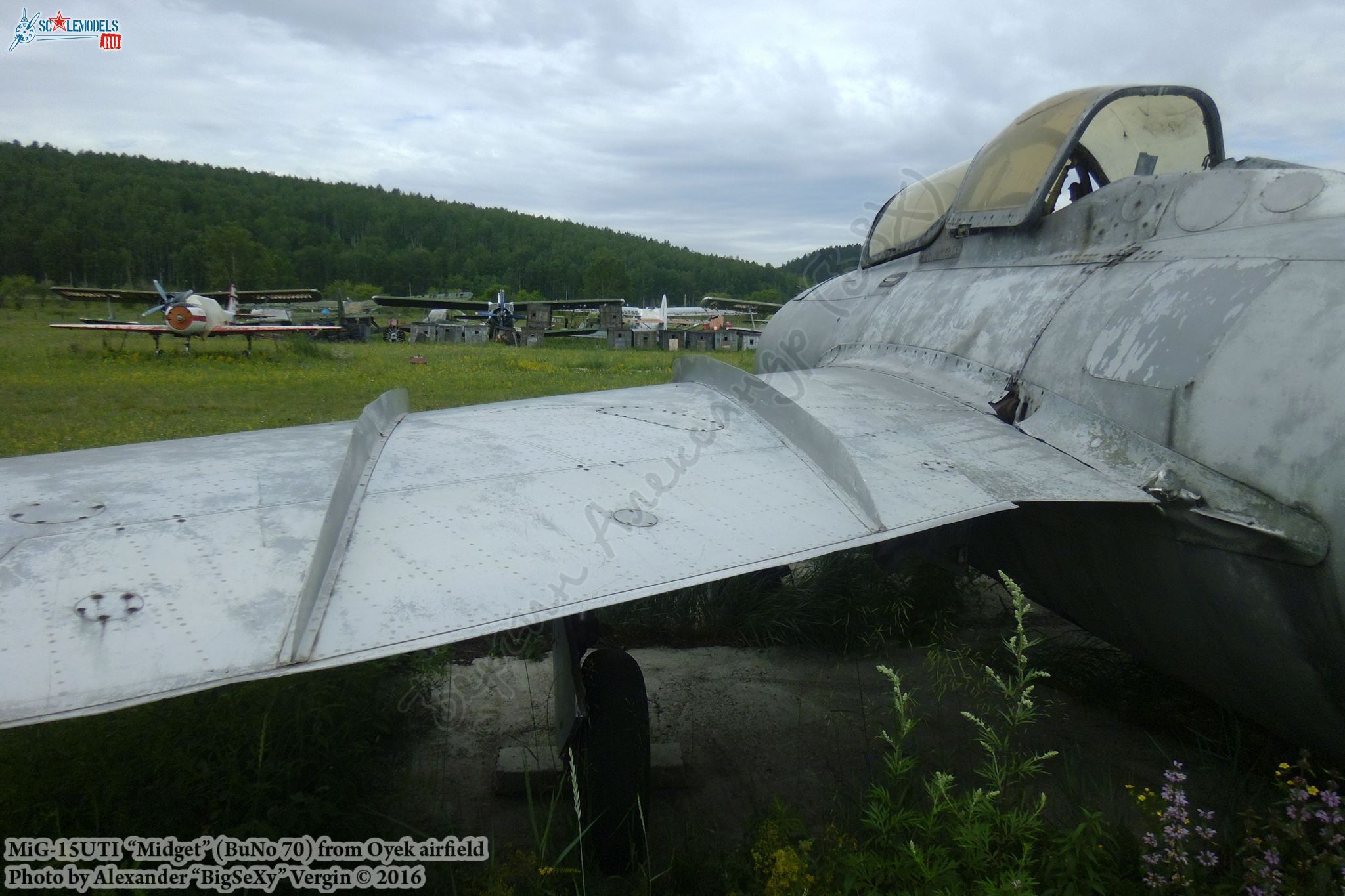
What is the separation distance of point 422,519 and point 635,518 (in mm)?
595

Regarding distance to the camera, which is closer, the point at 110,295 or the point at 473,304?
the point at 110,295

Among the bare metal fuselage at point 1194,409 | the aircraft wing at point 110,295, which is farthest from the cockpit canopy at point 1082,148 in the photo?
the aircraft wing at point 110,295

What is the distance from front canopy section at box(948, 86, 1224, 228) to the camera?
3971mm

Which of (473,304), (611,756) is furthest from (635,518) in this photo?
(473,304)

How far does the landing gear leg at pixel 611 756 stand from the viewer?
282cm

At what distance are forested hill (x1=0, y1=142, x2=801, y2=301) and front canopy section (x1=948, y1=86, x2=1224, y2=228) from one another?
3026 cm

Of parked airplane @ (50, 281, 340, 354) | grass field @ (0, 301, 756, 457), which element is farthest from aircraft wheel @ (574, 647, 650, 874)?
parked airplane @ (50, 281, 340, 354)

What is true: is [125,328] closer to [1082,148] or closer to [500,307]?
[500,307]

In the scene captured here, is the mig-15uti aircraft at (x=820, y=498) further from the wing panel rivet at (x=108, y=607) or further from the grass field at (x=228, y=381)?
the grass field at (x=228, y=381)

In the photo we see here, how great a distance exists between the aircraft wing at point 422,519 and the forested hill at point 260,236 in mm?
31682

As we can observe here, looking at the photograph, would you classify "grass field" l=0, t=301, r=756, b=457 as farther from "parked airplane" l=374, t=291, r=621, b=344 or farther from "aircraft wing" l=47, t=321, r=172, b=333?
"parked airplane" l=374, t=291, r=621, b=344

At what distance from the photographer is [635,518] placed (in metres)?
2.30

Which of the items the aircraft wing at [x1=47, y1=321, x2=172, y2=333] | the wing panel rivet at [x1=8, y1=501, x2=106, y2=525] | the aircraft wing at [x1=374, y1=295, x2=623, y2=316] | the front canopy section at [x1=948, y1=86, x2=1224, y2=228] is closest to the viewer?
the wing panel rivet at [x1=8, y1=501, x2=106, y2=525]

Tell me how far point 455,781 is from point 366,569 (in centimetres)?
197
